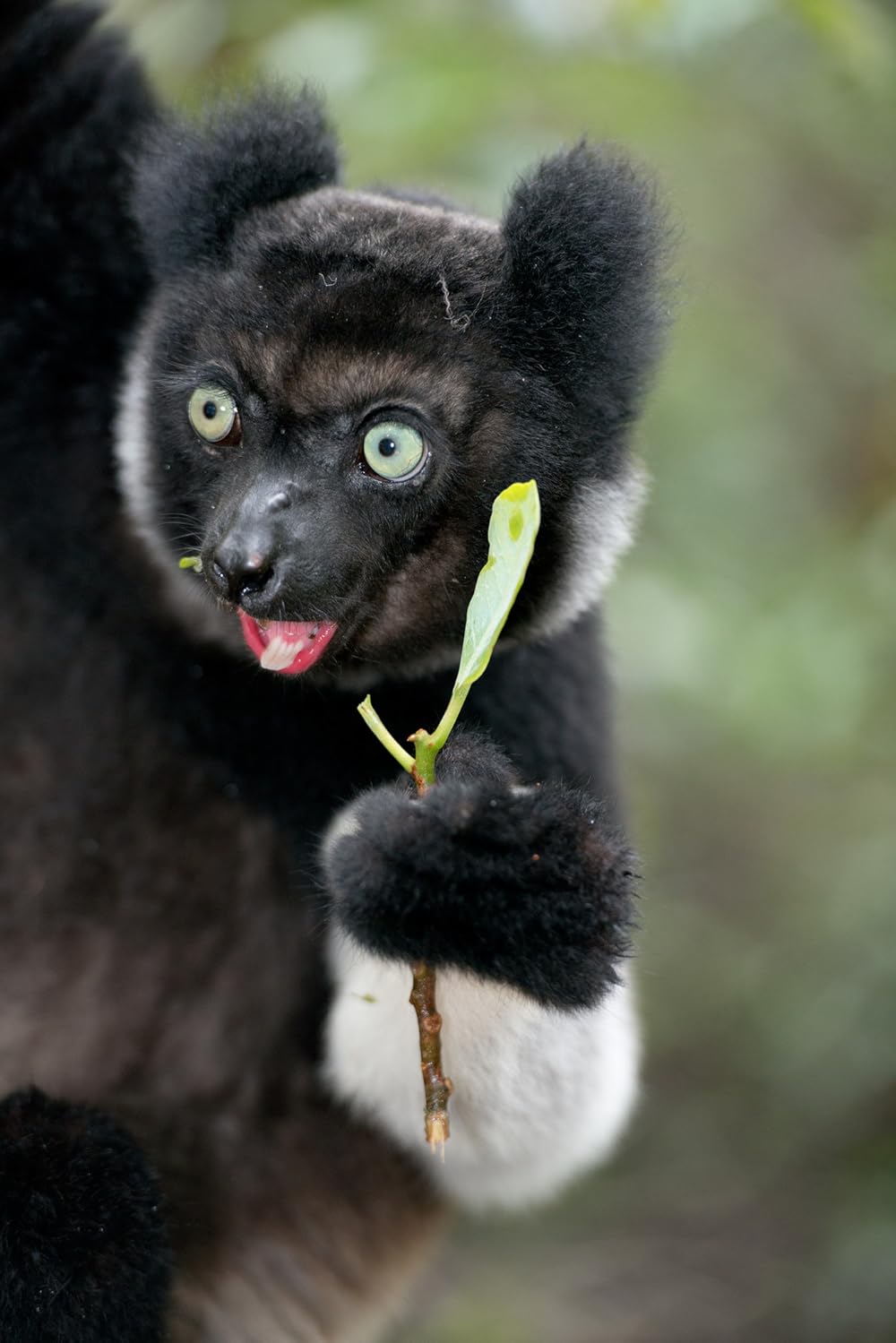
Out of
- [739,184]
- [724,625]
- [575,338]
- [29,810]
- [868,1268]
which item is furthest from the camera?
[739,184]

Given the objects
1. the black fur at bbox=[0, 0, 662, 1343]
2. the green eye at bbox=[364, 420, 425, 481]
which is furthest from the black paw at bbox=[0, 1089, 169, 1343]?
the green eye at bbox=[364, 420, 425, 481]

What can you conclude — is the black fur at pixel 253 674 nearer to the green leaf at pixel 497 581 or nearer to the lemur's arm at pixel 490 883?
the lemur's arm at pixel 490 883

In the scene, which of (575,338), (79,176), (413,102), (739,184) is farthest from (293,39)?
(739,184)

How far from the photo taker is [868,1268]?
4496 millimetres

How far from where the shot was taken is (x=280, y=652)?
94.3 inches

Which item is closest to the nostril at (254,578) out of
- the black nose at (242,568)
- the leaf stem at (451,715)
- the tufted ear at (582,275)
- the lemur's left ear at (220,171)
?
the black nose at (242,568)

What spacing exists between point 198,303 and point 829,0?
1431 millimetres

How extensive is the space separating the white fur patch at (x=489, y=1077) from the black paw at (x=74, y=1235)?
20.7 inches

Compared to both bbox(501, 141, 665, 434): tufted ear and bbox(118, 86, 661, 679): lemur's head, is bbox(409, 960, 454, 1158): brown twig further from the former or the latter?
bbox(501, 141, 665, 434): tufted ear

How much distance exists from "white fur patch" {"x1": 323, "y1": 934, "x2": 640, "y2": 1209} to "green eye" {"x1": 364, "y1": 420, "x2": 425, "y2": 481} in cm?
86

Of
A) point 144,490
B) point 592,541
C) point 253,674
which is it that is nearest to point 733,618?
point 253,674

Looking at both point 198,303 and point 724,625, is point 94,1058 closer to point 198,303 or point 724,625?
point 198,303

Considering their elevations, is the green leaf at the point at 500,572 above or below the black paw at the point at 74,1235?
above

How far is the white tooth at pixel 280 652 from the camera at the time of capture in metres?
2.39
